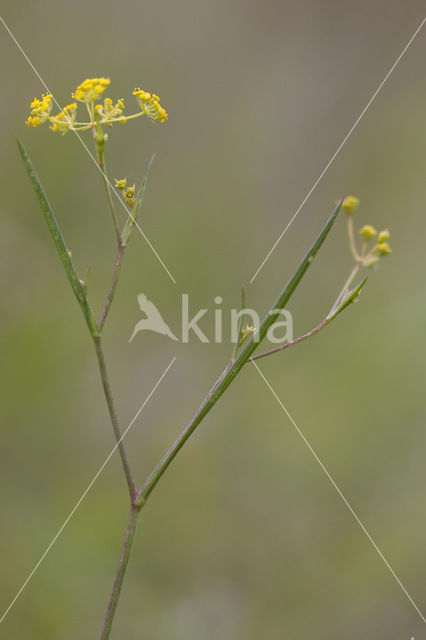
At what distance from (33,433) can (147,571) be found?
824 mm

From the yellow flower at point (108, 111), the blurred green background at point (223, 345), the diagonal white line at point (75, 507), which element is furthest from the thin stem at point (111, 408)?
the blurred green background at point (223, 345)

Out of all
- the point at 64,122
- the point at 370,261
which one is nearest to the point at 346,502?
the point at 370,261

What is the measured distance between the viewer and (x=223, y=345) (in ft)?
11.5

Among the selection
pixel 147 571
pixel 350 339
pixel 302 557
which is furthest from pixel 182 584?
pixel 350 339

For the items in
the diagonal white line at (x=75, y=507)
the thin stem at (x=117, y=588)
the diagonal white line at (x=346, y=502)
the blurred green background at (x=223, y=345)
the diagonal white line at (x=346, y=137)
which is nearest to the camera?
the thin stem at (x=117, y=588)

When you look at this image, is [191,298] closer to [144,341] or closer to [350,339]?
[144,341]

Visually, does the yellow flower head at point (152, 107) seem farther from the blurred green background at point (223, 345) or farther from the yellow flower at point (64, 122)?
the blurred green background at point (223, 345)

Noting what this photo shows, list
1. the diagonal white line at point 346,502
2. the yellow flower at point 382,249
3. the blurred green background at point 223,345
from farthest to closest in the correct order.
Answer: the blurred green background at point 223,345 → the diagonal white line at point 346,502 → the yellow flower at point 382,249

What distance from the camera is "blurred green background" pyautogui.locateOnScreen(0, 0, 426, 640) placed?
2623 mm

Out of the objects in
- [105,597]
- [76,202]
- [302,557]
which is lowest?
[105,597]

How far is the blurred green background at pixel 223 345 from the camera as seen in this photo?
8.61 ft

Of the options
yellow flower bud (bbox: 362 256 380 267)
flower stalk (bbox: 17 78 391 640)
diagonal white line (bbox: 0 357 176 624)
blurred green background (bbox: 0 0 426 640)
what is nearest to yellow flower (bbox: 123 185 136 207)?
flower stalk (bbox: 17 78 391 640)

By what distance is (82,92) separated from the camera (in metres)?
1.12

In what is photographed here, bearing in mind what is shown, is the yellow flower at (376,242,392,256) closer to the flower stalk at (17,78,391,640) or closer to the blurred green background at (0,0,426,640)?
the flower stalk at (17,78,391,640)
